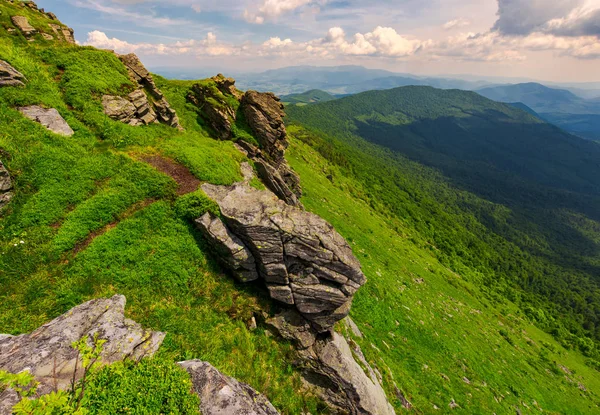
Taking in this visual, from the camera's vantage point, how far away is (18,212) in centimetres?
1588

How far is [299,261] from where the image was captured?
1670 cm

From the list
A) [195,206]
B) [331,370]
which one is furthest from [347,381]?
[195,206]

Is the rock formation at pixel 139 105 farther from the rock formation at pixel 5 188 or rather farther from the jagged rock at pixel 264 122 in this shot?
the jagged rock at pixel 264 122

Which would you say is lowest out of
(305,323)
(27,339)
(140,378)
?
(305,323)

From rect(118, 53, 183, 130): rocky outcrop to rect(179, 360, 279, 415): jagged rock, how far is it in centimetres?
2778

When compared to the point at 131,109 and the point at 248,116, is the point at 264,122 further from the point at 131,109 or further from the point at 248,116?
the point at 131,109

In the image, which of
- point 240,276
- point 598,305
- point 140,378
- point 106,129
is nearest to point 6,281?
point 140,378

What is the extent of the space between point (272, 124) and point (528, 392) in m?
53.6

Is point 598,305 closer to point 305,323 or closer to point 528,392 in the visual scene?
point 528,392

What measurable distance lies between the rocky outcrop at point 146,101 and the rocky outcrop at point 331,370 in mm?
26995

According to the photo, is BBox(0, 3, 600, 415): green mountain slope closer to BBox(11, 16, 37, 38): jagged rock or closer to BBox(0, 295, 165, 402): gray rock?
BBox(0, 295, 165, 402): gray rock

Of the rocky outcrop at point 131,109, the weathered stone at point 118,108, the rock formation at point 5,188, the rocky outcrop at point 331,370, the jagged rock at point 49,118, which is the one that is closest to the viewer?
the rocky outcrop at point 331,370

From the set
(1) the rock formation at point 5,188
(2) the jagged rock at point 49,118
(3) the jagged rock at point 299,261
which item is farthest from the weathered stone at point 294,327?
(2) the jagged rock at point 49,118

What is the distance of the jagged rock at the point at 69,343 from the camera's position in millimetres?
8914
